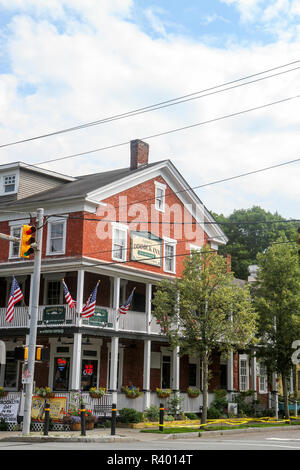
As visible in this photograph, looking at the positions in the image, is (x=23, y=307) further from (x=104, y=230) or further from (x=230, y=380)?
(x=230, y=380)

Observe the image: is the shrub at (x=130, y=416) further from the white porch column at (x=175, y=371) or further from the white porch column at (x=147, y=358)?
the white porch column at (x=175, y=371)

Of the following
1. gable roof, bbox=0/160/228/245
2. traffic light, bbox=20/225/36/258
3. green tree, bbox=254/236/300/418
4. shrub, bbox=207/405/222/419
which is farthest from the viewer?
green tree, bbox=254/236/300/418

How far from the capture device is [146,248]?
32.4 metres

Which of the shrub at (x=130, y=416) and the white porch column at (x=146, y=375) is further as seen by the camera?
the white porch column at (x=146, y=375)

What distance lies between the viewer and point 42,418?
26.1m

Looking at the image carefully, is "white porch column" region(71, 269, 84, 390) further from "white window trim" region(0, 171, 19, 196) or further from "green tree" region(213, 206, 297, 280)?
"green tree" region(213, 206, 297, 280)

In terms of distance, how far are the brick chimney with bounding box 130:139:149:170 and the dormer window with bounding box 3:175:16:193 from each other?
21.1 feet

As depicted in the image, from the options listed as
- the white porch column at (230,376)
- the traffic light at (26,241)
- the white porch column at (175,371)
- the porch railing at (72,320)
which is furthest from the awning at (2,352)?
the traffic light at (26,241)

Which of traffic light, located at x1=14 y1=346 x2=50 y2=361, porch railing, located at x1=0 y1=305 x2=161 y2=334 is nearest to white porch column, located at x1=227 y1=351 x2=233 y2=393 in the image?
porch railing, located at x1=0 y1=305 x2=161 y2=334

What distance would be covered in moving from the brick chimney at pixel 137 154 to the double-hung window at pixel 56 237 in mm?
6715

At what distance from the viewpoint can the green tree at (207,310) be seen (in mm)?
27266

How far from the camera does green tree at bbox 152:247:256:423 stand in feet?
89.5

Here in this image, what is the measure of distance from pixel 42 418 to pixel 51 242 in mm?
8189
